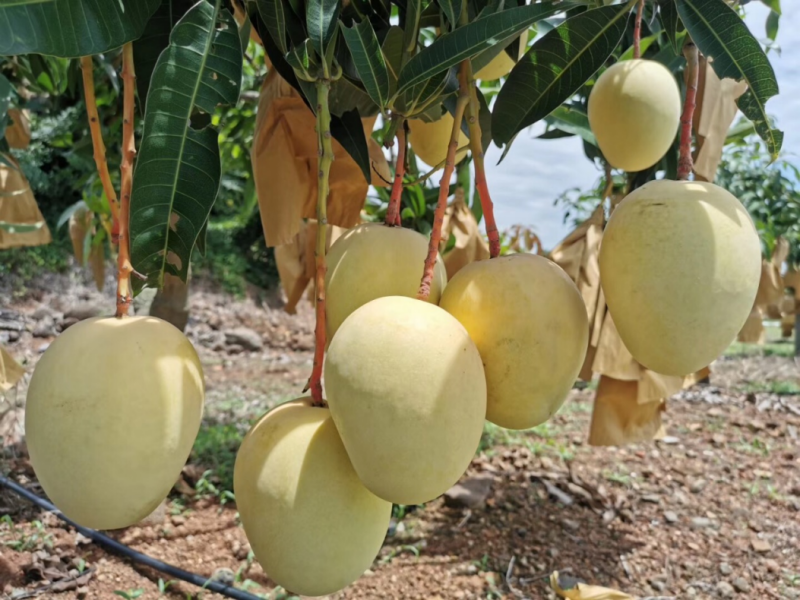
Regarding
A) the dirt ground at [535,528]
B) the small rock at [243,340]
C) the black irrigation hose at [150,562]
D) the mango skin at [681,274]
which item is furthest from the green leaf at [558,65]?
the small rock at [243,340]

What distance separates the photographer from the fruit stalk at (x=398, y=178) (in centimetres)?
59

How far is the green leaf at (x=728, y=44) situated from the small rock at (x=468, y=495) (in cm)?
195

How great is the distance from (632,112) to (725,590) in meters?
1.70

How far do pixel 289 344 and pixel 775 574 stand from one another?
567 cm

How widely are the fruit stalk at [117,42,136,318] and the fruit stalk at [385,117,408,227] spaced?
22 centimetres

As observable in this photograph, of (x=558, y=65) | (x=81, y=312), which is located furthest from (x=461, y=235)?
→ (x=81, y=312)

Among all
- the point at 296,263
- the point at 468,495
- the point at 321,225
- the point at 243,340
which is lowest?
the point at 243,340

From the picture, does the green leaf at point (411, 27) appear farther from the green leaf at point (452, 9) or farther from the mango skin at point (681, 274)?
the mango skin at point (681, 274)

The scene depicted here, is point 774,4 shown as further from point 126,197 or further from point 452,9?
point 126,197

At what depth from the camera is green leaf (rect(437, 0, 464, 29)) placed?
56 cm

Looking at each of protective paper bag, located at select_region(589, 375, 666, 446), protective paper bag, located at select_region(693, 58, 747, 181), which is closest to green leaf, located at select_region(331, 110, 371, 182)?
protective paper bag, located at select_region(693, 58, 747, 181)

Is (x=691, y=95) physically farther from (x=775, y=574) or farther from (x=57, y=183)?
(x=57, y=183)

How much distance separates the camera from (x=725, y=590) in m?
1.98

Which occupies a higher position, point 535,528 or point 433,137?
point 433,137
